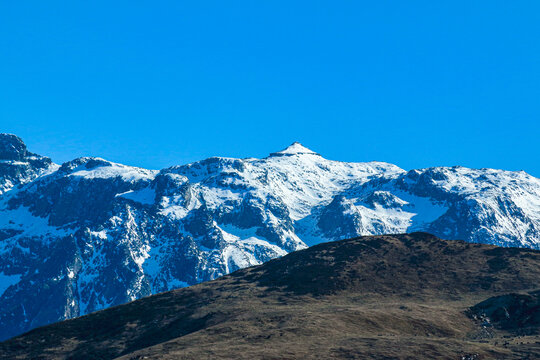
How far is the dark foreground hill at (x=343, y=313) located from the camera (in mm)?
72250

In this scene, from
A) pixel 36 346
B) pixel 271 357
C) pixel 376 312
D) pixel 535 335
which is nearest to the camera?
pixel 271 357

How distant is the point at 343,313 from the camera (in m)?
86.6

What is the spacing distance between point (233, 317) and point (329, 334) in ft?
66.1

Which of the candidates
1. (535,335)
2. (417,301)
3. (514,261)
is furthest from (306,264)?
(535,335)

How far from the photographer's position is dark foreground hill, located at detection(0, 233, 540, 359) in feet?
237

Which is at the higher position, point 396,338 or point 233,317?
point 233,317

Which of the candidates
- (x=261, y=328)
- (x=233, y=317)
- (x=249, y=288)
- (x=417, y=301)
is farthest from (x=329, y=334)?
(x=249, y=288)

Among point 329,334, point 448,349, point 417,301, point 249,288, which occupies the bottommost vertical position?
point 448,349

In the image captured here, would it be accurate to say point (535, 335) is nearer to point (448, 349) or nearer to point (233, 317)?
point (448, 349)

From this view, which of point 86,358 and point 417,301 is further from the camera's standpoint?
point 417,301

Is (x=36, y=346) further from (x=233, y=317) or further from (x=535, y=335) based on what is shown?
(x=535, y=335)

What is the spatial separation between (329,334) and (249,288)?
42.3 metres

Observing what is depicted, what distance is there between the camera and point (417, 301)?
104 m

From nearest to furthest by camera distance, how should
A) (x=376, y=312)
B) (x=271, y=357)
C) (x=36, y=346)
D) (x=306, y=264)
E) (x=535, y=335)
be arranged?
(x=271, y=357) < (x=535, y=335) < (x=376, y=312) < (x=36, y=346) < (x=306, y=264)
